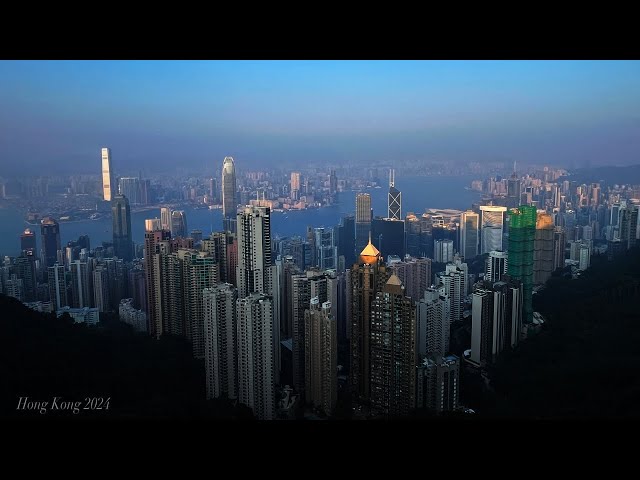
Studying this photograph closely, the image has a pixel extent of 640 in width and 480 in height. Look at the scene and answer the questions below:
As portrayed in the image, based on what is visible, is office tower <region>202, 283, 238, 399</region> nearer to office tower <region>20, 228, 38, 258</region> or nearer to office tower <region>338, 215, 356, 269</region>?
office tower <region>338, 215, 356, 269</region>

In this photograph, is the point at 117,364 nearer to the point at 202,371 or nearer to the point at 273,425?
the point at 202,371

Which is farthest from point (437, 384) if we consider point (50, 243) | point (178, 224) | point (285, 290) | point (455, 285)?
point (50, 243)

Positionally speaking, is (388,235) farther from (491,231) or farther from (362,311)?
(491,231)

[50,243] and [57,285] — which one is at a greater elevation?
[50,243]

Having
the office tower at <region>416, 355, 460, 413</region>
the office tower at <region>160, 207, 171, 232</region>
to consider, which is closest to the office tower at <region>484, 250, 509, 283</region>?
the office tower at <region>416, 355, 460, 413</region>
